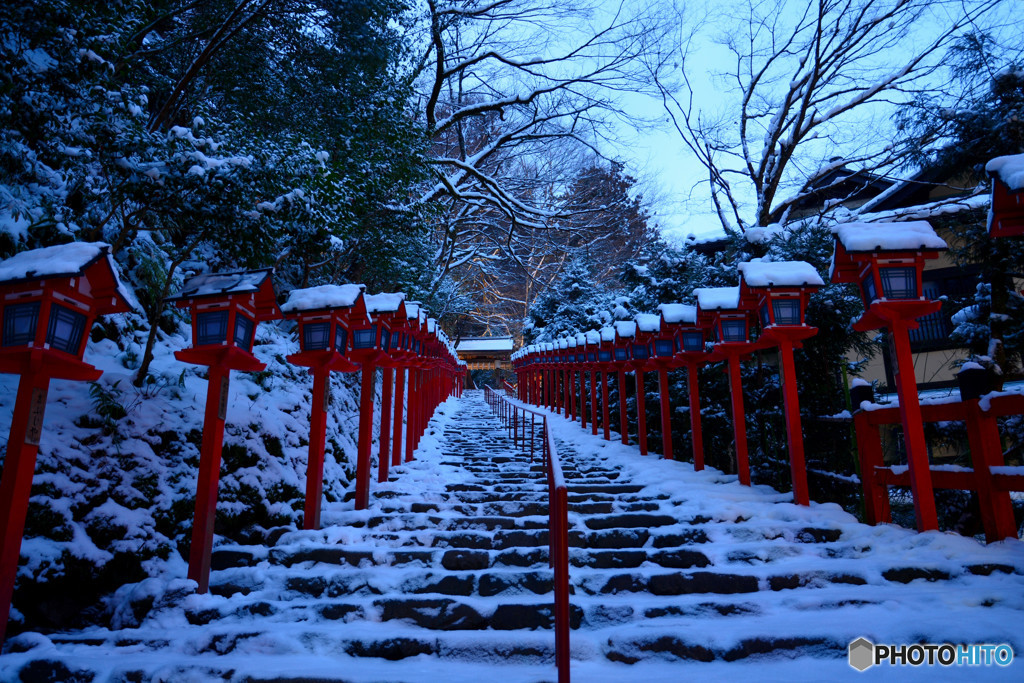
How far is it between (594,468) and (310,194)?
218 inches

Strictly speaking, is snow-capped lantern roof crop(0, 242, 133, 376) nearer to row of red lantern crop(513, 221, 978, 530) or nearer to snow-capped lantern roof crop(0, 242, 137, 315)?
snow-capped lantern roof crop(0, 242, 137, 315)

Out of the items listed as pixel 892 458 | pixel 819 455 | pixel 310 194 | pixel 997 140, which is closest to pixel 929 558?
pixel 819 455

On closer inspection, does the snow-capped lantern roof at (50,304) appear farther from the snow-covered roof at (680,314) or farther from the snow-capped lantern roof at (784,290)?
the snow-covered roof at (680,314)

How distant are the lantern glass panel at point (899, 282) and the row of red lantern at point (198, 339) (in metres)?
4.97

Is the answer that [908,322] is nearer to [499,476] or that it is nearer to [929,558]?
[929,558]

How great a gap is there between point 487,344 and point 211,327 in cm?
3496

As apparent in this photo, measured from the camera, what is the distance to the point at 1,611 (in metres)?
3.03

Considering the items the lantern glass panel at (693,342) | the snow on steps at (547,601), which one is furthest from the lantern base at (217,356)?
the lantern glass panel at (693,342)

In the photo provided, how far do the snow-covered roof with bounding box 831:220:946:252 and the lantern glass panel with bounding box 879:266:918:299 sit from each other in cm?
19

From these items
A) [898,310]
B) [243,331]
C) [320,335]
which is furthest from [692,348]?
[243,331]

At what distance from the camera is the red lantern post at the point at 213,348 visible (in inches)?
159

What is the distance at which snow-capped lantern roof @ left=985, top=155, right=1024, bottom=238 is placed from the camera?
3446mm

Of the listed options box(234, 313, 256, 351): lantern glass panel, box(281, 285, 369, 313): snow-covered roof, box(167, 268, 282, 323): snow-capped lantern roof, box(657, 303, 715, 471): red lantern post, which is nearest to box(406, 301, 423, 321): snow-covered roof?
box(281, 285, 369, 313): snow-covered roof

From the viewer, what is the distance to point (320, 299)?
533 centimetres
